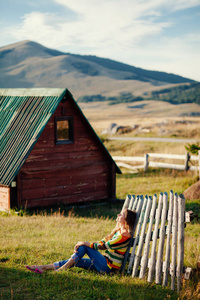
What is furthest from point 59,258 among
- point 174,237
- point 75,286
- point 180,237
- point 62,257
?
point 180,237

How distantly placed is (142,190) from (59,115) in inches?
246

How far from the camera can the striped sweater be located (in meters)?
7.37

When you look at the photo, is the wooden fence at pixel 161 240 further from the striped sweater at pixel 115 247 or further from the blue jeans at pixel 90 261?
the blue jeans at pixel 90 261

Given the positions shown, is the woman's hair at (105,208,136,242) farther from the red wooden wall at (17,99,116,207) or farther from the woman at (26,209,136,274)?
the red wooden wall at (17,99,116,207)

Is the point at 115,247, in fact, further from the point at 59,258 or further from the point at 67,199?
the point at 67,199

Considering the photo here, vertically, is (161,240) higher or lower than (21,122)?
lower

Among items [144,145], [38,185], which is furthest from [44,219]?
[144,145]

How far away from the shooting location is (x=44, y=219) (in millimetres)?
12859

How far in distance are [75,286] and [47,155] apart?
29.9ft

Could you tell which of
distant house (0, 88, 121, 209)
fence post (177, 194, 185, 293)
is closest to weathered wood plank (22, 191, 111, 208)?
distant house (0, 88, 121, 209)

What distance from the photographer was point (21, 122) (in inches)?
628

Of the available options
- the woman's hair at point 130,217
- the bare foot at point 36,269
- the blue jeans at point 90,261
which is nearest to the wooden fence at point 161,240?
the woman's hair at point 130,217

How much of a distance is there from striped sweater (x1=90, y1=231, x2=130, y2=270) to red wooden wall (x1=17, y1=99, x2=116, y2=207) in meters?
7.81

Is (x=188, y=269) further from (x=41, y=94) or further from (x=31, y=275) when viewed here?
(x=41, y=94)
